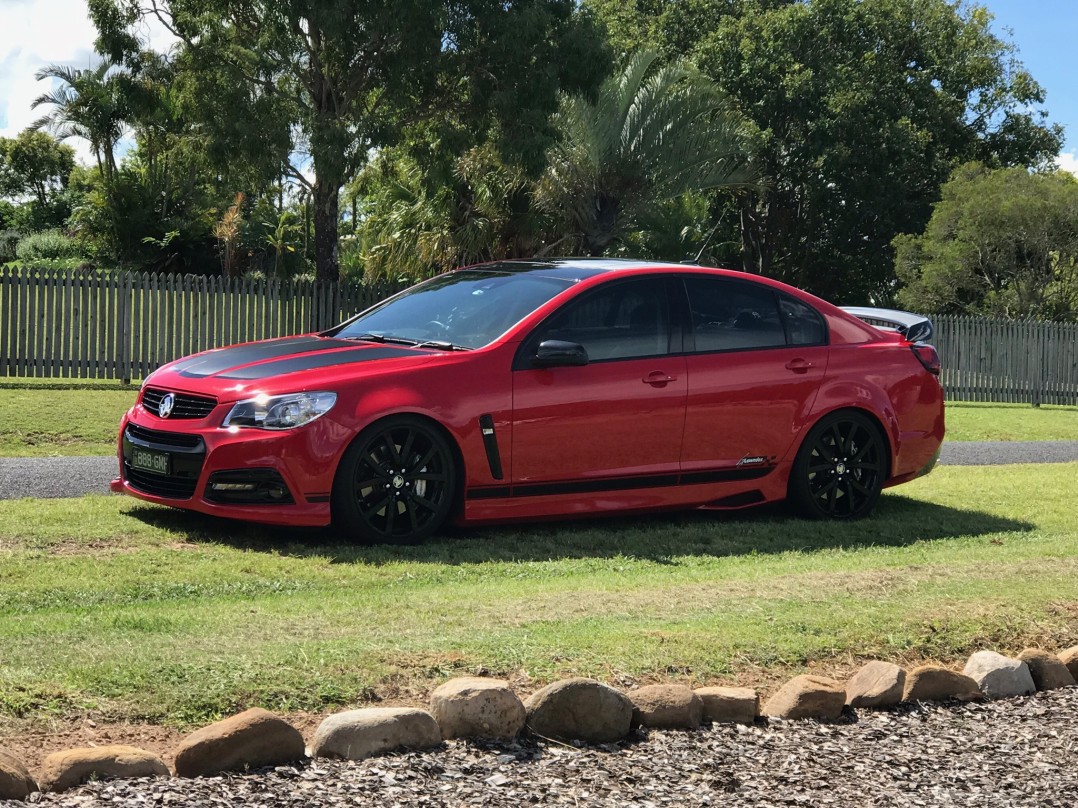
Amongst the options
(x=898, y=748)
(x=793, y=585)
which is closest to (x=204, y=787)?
(x=898, y=748)

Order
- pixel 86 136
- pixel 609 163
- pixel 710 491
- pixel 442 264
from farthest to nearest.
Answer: pixel 86 136
pixel 442 264
pixel 609 163
pixel 710 491

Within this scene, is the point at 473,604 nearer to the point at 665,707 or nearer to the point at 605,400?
the point at 665,707

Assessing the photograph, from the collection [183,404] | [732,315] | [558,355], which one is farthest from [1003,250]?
[183,404]

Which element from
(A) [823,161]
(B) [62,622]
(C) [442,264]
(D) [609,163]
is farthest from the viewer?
(A) [823,161]

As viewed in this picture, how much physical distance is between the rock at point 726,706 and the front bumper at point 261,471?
336 centimetres

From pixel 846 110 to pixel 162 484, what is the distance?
38.8 meters

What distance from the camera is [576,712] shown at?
4.70 meters

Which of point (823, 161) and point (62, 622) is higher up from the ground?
point (823, 161)

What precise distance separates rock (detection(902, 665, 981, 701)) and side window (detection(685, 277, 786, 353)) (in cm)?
390

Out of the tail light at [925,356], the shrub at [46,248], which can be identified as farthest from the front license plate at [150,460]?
the shrub at [46,248]

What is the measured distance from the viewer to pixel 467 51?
24516mm

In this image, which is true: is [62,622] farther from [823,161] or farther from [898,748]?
[823,161]

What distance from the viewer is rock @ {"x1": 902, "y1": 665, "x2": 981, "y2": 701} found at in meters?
5.45

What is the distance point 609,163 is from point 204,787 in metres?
27.2
